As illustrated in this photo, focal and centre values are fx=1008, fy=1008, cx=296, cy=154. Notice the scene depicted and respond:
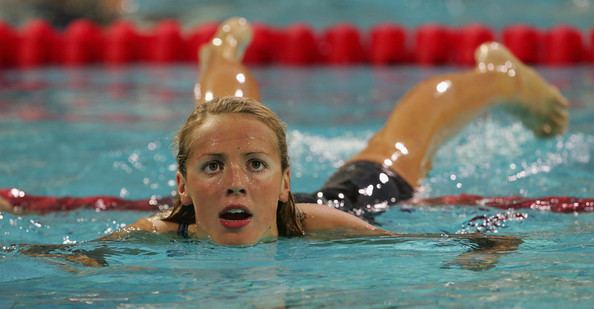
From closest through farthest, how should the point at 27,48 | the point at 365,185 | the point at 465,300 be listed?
the point at 465,300 < the point at 365,185 < the point at 27,48

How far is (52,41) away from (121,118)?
9.38ft

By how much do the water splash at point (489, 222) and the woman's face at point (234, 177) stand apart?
68 cm

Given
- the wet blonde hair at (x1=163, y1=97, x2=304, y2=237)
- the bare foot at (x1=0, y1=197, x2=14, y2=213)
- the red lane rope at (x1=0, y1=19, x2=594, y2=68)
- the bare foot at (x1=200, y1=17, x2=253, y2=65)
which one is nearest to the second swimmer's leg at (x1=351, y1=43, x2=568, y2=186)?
the bare foot at (x1=200, y1=17, x2=253, y2=65)

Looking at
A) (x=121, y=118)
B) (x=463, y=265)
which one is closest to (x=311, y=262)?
(x=463, y=265)

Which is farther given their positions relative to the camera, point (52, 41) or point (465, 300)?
point (52, 41)

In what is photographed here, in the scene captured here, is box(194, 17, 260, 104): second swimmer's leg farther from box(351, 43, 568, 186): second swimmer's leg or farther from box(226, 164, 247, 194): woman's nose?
box(226, 164, 247, 194): woman's nose

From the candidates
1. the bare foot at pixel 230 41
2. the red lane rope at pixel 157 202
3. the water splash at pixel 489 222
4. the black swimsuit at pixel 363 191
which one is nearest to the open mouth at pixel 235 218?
the black swimsuit at pixel 363 191

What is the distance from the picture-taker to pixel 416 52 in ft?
25.0

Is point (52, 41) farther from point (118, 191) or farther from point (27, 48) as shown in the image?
point (118, 191)

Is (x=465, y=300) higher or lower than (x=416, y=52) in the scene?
lower

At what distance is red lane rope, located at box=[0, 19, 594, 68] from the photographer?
24.2 ft

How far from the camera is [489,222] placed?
2711mm

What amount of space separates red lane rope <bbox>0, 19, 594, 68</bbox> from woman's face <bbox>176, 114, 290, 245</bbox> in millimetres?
5324

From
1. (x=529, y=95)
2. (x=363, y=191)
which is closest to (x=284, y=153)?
(x=363, y=191)
